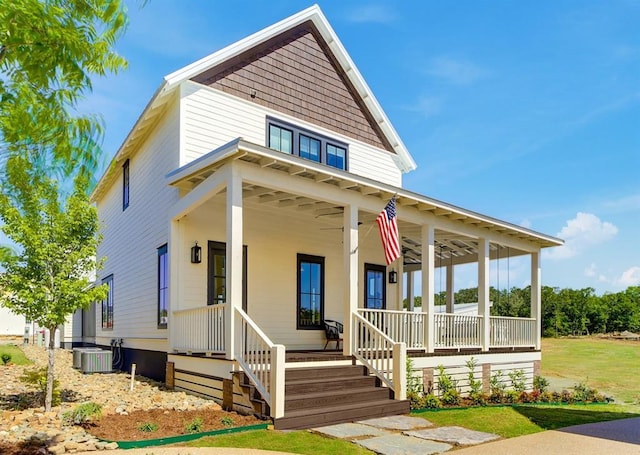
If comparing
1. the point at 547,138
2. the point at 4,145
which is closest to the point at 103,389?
the point at 4,145

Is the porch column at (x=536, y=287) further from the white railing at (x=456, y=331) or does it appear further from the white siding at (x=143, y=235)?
the white siding at (x=143, y=235)

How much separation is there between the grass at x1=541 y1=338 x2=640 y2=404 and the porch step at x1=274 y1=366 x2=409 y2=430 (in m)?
7.23

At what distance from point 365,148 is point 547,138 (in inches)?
A: 315

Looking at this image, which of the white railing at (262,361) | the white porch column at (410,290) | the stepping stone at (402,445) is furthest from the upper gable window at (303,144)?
the stepping stone at (402,445)

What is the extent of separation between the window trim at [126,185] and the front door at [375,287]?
23.4 ft

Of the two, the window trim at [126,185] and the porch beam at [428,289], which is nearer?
the porch beam at [428,289]

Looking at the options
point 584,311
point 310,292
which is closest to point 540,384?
point 310,292

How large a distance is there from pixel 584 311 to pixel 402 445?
31.4 m

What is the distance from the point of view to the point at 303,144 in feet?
45.3

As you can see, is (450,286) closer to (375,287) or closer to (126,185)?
(375,287)

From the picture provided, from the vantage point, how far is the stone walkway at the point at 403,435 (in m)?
6.59

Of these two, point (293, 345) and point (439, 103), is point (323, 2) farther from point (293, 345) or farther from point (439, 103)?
point (293, 345)

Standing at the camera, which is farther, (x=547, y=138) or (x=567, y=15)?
(x=547, y=138)

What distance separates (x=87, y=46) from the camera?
534 centimetres
